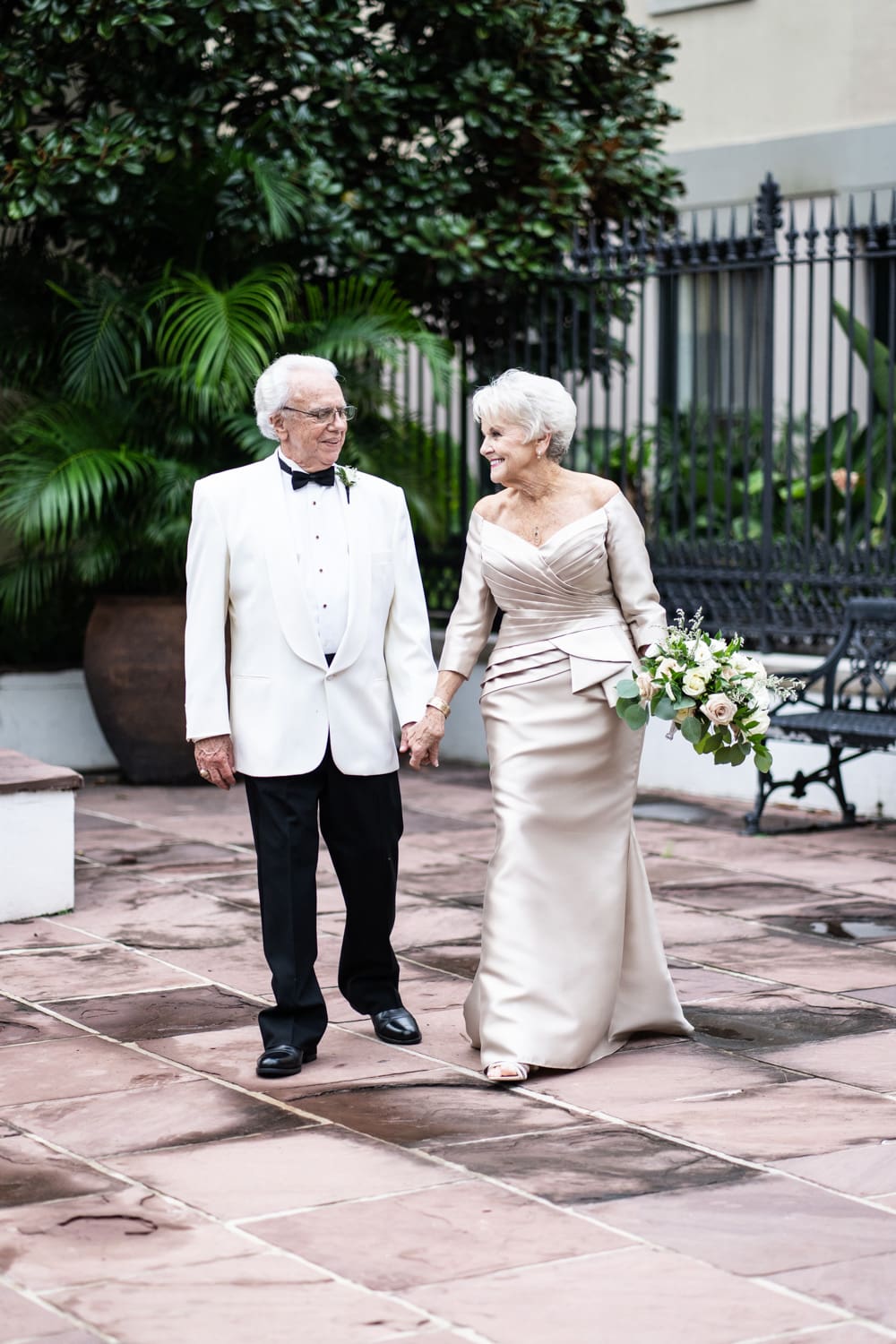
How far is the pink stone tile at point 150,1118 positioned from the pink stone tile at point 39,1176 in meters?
0.07

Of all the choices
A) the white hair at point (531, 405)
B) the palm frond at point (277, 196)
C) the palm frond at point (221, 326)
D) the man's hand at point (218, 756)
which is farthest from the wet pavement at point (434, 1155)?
the palm frond at point (277, 196)

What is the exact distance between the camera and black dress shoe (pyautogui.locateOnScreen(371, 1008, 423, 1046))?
17.0ft

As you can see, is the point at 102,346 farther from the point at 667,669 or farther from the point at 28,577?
the point at 667,669

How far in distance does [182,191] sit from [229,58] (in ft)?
2.38

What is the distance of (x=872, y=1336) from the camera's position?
3268 mm

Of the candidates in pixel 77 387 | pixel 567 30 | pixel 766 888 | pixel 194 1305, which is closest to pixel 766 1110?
pixel 194 1305

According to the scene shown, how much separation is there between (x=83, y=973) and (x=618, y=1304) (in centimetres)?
306

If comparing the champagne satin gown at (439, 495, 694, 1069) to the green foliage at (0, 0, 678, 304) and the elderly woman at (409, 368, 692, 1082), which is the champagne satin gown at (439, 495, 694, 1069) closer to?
the elderly woman at (409, 368, 692, 1082)

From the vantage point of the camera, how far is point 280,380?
193 inches

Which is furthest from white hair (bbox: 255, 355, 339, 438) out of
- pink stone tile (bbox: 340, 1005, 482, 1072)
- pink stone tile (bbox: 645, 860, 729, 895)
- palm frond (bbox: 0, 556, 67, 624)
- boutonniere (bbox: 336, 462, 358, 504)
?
palm frond (bbox: 0, 556, 67, 624)

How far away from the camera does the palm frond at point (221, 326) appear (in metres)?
9.48

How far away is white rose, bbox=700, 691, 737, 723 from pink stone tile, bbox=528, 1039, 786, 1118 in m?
0.91

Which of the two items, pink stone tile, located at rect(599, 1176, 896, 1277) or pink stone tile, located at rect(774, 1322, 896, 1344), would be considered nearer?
pink stone tile, located at rect(774, 1322, 896, 1344)

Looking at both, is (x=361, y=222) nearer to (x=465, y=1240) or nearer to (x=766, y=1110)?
(x=766, y=1110)
